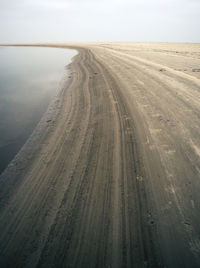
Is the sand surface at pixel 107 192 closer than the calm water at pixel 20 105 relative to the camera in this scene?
Yes

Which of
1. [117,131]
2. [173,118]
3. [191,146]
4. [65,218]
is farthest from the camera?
[173,118]

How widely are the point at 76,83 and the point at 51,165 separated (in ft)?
25.4

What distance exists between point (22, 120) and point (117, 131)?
405 centimetres

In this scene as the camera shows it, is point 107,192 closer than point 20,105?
→ Yes

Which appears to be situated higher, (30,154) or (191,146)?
(191,146)

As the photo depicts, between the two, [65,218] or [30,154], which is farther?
[30,154]

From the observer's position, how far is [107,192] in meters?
3.45

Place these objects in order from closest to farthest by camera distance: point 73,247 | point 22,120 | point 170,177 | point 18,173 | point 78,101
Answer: point 73,247
point 170,177
point 18,173
point 22,120
point 78,101

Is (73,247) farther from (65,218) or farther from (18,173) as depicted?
(18,173)

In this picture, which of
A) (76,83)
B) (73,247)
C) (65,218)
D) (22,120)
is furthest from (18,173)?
(76,83)

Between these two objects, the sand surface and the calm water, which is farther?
the calm water

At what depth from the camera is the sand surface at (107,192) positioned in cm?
252

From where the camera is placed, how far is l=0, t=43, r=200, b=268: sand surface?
252 cm

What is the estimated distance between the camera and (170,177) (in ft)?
12.2
